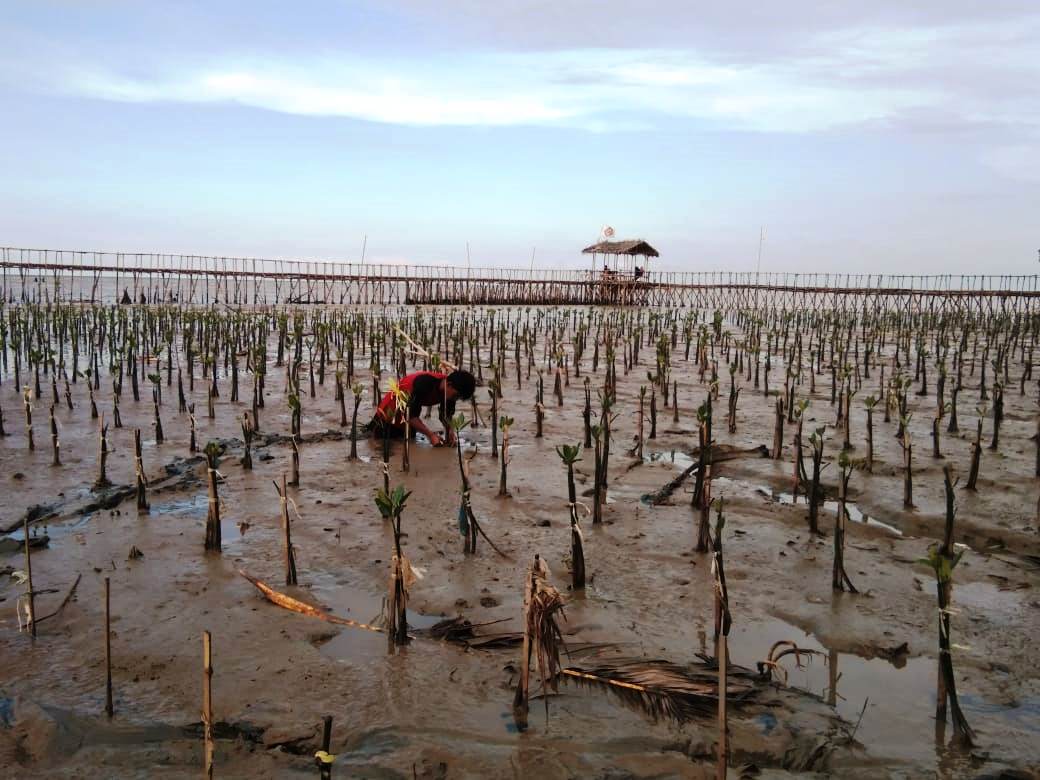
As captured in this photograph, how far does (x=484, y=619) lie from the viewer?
4.32 m

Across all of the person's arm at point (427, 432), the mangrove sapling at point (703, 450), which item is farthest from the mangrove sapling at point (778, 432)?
the person's arm at point (427, 432)

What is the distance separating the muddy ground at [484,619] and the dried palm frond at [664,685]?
0.32 feet

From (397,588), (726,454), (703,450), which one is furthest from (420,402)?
(397,588)

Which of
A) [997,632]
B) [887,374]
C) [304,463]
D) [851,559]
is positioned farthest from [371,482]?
[887,374]

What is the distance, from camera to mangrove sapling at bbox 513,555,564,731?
314cm

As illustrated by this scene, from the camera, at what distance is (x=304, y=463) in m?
7.64

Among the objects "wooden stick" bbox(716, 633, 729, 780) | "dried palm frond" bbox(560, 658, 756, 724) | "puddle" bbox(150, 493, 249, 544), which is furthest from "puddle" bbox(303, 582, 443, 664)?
"wooden stick" bbox(716, 633, 729, 780)

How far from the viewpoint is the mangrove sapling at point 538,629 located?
3137 mm

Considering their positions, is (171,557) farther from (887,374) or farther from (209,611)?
(887,374)

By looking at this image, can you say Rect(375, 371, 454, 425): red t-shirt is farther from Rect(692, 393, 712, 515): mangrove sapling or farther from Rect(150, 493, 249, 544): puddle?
Rect(692, 393, 712, 515): mangrove sapling

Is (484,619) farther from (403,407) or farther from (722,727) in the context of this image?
(403,407)

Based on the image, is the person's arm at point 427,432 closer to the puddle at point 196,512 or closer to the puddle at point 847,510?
the puddle at point 196,512

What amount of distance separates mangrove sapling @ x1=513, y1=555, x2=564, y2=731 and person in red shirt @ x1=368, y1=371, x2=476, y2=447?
15.4ft

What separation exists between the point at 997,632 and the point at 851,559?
1084 millimetres
